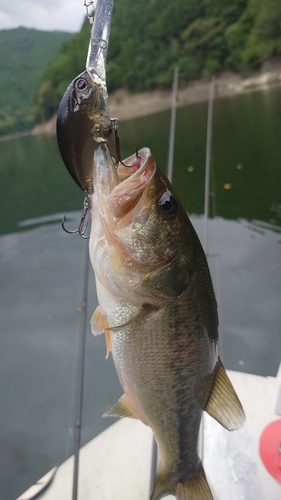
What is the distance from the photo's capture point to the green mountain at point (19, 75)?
44759 mm

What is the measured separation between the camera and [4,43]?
5519cm

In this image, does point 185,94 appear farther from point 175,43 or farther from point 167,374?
point 167,374

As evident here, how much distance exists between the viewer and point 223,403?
1.40 meters

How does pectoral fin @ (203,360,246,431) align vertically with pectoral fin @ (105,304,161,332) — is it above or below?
below

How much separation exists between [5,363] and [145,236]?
3963mm

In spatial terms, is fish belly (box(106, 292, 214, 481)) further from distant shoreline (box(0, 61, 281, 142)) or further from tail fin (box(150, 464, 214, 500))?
distant shoreline (box(0, 61, 281, 142))

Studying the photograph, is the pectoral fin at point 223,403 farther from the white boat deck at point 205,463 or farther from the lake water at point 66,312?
the lake water at point 66,312

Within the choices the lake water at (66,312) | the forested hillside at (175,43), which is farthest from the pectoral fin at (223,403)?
the forested hillside at (175,43)

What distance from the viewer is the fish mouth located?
3.67ft

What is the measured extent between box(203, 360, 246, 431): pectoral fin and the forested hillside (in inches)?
1606

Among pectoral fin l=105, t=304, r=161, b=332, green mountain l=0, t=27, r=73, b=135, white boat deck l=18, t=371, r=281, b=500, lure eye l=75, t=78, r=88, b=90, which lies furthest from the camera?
green mountain l=0, t=27, r=73, b=135

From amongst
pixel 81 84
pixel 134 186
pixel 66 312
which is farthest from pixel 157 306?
pixel 66 312

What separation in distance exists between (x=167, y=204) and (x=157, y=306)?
34 centimetres

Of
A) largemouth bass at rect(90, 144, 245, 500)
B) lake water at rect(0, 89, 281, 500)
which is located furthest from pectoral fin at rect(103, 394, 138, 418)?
lake water at rect(0, 89, 281, 500)
